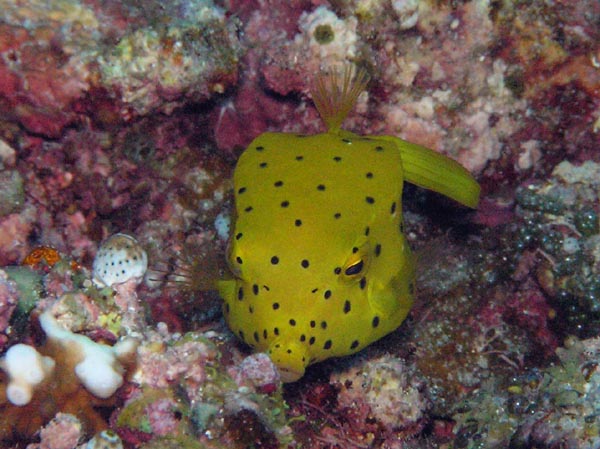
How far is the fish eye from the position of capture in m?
3.21

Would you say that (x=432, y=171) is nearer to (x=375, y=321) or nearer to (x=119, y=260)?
(x=375, y=321)

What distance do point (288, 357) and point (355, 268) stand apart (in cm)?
62

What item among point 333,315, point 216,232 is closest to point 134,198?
point 216,232

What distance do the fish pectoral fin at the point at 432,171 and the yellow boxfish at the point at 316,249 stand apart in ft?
1.11

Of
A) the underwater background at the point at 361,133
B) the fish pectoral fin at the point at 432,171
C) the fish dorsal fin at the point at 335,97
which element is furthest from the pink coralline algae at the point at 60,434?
the fish pectoral fin at the point at 432,171

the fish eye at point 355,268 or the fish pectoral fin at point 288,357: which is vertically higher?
the fish eye at point 355,268

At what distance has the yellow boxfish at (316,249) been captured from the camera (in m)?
3.16

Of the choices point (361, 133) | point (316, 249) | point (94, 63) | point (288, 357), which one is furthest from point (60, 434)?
point (361, 133)

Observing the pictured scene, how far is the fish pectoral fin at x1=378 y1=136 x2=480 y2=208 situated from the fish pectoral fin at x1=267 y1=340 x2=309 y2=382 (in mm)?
1711

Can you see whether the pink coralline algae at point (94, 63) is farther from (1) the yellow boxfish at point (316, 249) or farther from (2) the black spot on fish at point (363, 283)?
(2) the black spot on fish at point (363, 283)

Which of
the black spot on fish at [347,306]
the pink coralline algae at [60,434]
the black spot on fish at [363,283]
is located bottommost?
the pink coralline algae at [60,434]

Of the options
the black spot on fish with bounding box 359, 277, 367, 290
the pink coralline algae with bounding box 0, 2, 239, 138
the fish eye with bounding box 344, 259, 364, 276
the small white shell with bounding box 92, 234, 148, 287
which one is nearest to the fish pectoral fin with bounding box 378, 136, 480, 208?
the black spot on fish with bounding box 359, 277, 367, 290

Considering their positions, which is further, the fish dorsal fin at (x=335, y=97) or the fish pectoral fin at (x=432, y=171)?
the fish pectoral fin at (x=432, y=171)

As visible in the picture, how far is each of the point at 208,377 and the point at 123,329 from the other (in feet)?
2.19
